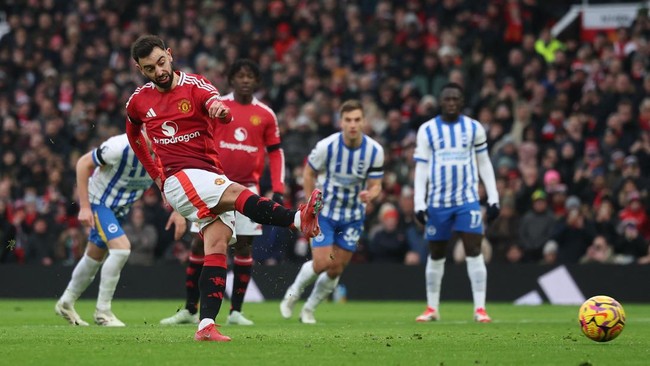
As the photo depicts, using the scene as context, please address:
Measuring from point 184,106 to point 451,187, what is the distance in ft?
16.2

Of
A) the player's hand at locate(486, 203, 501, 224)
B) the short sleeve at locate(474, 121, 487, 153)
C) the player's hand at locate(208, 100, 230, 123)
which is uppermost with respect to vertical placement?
the short sleeve at locate(474, 121, 487, 153)

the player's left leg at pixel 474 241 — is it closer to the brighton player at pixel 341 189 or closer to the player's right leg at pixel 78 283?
the brighton player at pixel 341 189

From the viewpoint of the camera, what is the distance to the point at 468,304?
18.1 m

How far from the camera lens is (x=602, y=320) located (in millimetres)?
9211

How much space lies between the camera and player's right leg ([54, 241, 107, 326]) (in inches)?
487

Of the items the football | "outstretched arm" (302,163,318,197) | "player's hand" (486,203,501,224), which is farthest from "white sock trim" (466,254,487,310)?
the football

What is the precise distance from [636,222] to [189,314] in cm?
833

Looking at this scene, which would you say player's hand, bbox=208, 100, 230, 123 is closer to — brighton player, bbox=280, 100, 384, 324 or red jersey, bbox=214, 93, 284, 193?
red jersey, bbox=214, 93, 284, 193

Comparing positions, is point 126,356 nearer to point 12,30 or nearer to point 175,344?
point 175,344

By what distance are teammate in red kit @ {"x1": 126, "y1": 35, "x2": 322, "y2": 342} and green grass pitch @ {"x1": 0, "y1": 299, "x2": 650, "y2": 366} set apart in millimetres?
527

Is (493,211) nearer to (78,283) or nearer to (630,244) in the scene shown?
(78,283)

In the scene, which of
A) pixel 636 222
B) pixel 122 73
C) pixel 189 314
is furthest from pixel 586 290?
pixel 122 73

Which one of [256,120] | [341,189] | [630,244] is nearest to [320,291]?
[341,189]

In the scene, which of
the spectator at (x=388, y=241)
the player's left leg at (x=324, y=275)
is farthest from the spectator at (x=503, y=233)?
the player's left leg at (x=324, y=275)
